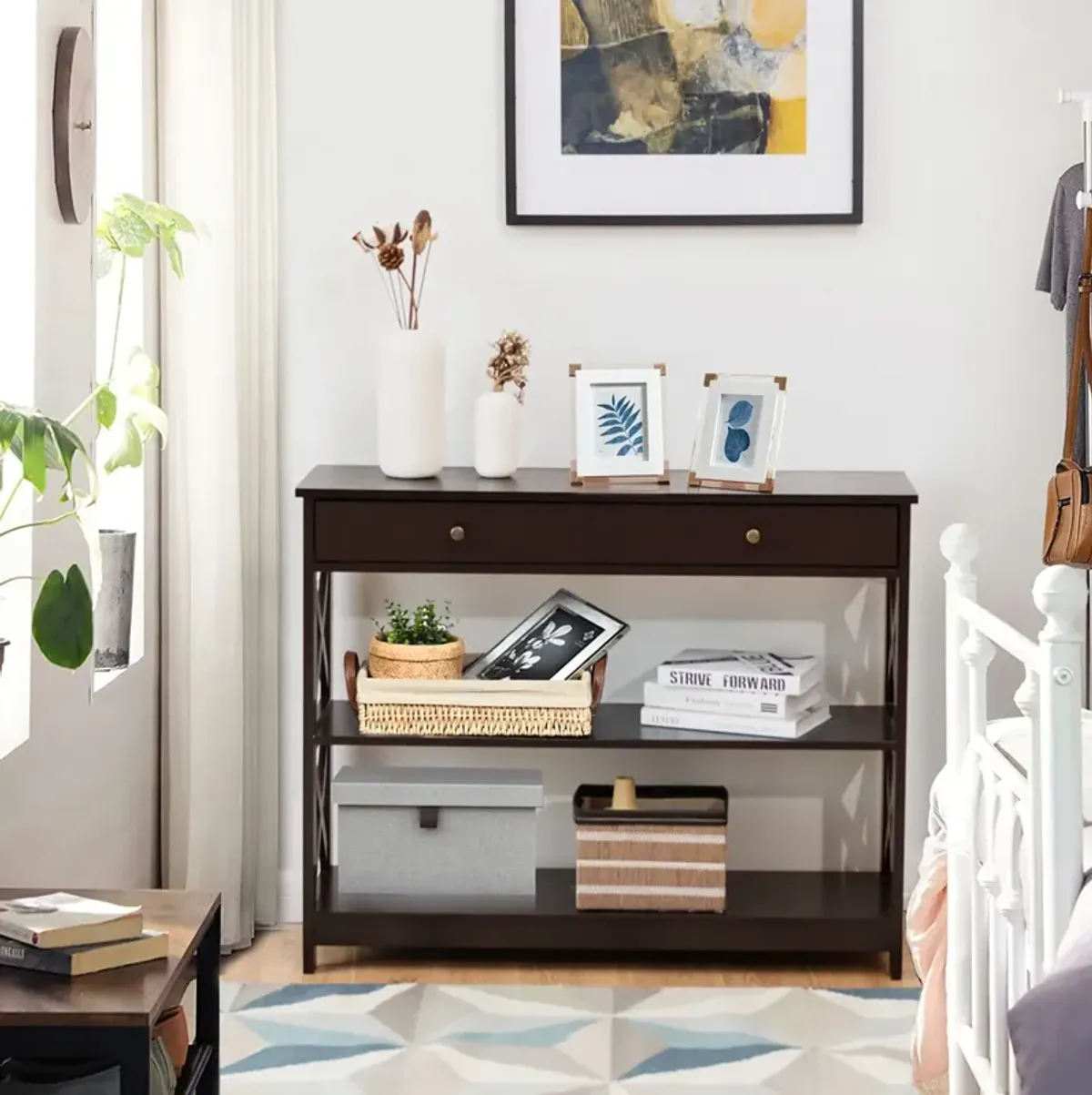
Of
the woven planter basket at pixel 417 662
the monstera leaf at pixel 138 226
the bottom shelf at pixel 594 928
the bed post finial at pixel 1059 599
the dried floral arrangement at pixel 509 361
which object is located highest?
the monstera leaf at pixel 138 226

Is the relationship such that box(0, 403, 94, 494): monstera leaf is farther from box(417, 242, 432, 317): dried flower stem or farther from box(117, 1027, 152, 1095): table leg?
box(417, 242, 432, 317): dried flower stem

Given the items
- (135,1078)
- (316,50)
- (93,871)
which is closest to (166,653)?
(93,871)

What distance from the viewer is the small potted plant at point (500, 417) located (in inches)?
126

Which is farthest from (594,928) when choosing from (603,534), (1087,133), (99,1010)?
(1087,133)

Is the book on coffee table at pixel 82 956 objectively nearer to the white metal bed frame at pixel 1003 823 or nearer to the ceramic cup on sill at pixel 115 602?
the white metal bed frame at pixel 1003 823

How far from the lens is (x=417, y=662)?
319 cm

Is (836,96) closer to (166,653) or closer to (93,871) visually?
(166,653)

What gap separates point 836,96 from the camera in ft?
11.0

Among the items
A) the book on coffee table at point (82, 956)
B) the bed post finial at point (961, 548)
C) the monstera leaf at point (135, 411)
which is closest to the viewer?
the book on coffee table at point (82, 956)

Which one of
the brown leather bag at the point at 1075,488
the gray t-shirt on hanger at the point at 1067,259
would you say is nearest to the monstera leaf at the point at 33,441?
the brown leather bag at the point at 1075,488

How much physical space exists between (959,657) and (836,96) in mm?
1490

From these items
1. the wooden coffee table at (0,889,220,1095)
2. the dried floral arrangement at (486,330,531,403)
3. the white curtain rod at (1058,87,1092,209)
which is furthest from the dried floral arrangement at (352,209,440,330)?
the wooden coffee table at (0,889,220,1095)

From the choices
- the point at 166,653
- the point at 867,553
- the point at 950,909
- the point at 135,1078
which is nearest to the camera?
the point at 135,1078

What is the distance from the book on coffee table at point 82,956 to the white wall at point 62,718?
0.59 meters
